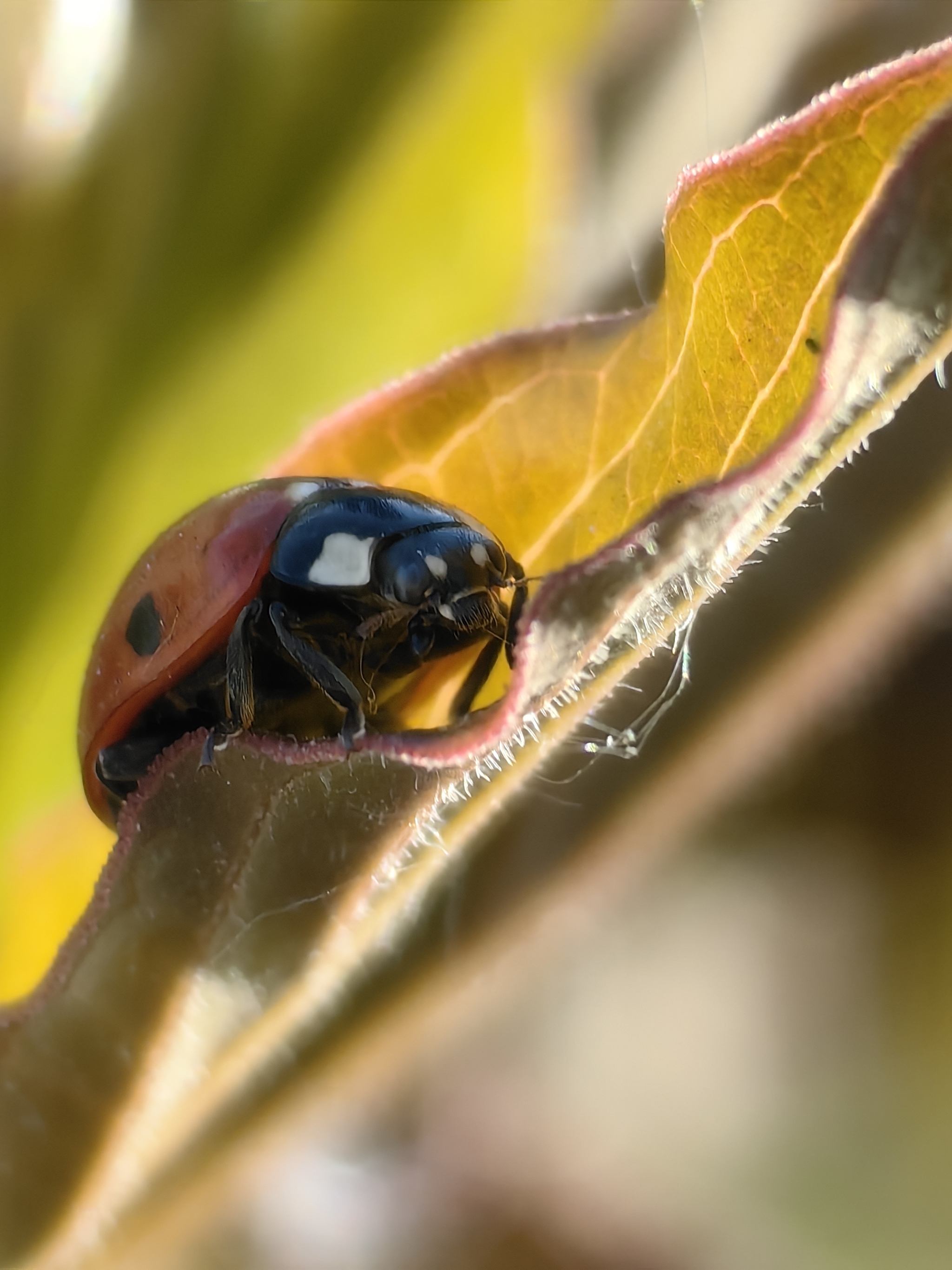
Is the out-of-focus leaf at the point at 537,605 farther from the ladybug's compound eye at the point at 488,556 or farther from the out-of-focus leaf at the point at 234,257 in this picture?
the out-of-focus leaf at the point at 234,257

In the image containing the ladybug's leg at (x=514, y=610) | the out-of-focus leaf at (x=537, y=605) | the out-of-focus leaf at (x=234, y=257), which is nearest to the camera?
the out-of-focus leaf at (x=537, y=605)

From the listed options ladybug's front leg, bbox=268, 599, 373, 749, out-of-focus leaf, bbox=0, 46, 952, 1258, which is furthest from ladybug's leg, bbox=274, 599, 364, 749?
out-of-focus leaf, bbox=0, 46, 952, 1258

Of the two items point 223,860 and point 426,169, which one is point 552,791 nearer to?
point 223,860

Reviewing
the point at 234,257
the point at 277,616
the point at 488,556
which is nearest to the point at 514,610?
the point at 488,556

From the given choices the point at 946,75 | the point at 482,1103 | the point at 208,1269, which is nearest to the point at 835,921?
the point at 482,1103

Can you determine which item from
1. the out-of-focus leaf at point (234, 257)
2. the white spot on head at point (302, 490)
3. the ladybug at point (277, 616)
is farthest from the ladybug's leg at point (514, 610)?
the out-of-focus leaf at point (234, 257)

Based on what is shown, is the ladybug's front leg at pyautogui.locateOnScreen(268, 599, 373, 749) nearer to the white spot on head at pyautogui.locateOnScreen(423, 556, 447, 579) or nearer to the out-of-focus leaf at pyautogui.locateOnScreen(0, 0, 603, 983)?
the white spot on head at pyautogui.locateOnScreen(423, 556, 447, 579)

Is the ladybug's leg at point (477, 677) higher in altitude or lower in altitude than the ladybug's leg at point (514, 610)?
lower
